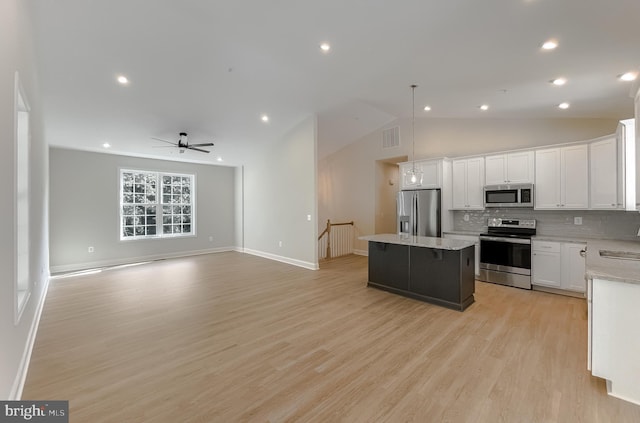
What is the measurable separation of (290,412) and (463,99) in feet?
16.9

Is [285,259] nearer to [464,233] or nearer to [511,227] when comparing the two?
[464,233]

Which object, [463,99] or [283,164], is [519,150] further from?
[283,164]

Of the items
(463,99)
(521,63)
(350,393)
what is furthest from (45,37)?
(463,99)

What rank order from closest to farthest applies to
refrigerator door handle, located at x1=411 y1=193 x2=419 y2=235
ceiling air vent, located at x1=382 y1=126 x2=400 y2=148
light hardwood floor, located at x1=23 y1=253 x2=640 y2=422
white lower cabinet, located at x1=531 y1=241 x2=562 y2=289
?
light hardwood floor, located at x1=23 y1=253 x2=640 y2=422
white lower cabinet, located at x1=531 y1=241 x2=562 y2=289
refrigerator door handle, located at x1=411 y1=193 x2=419 y2=235
ceiling air vent, located at x1=382 y1=126 x2=400 y2=148

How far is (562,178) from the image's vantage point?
14.5 ft

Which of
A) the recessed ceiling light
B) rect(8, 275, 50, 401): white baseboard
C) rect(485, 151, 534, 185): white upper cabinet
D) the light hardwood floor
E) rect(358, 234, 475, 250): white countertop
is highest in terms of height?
the recessed ceiling light

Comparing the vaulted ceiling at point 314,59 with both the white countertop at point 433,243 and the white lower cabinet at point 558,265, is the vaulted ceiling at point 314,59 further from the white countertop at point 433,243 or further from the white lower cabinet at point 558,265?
the white countertop at point 433,243

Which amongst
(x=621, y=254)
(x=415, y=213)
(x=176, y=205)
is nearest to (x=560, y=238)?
(x=621, y=254)

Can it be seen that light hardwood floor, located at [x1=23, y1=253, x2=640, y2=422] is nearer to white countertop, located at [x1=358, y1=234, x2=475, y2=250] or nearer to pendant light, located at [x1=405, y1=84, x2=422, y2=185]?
white countertop, located at [x1=358, y1=234, x2=475, y2=250]

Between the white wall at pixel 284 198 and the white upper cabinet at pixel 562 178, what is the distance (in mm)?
4164

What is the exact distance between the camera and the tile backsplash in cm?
414

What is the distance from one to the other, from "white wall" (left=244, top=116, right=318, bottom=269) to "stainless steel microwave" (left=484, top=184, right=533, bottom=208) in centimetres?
347

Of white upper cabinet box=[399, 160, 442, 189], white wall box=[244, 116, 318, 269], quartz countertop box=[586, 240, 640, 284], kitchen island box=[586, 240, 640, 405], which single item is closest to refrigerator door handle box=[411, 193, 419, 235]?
white upper cabinet box=[399, 160, 442, 189]

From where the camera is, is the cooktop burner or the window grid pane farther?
the window grid pane
